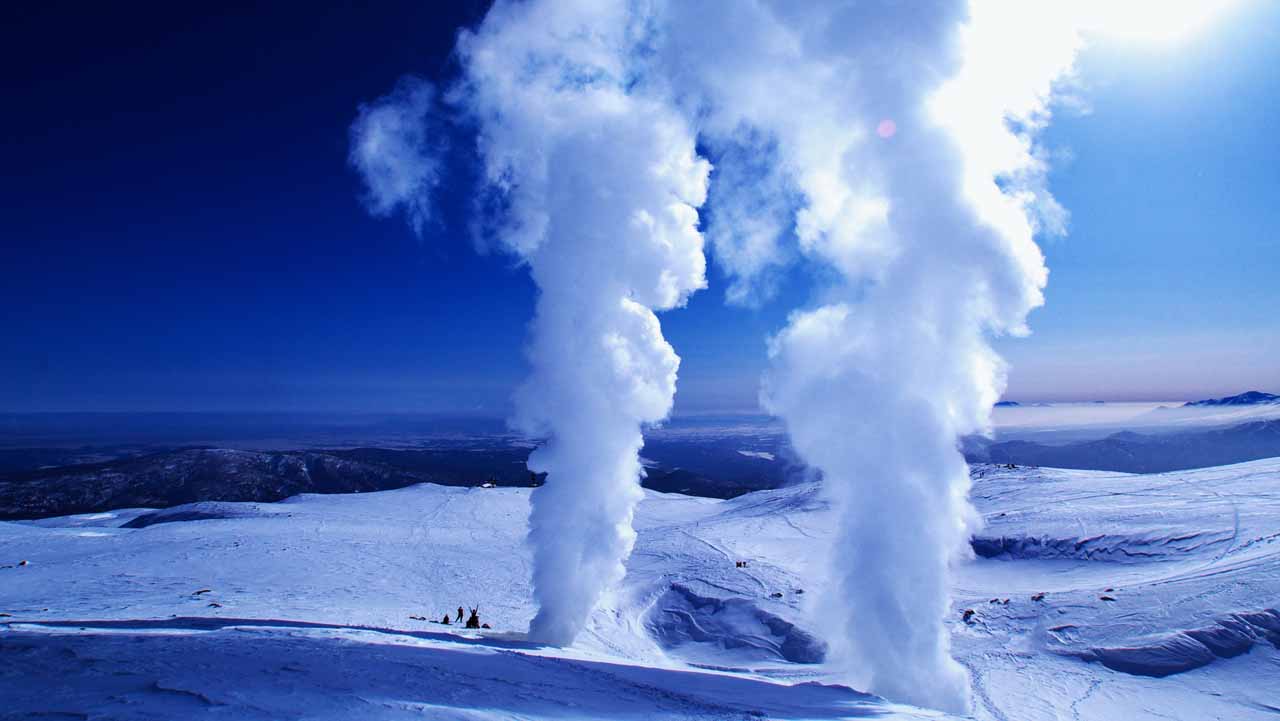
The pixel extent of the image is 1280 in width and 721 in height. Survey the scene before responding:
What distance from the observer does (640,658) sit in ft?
81.6

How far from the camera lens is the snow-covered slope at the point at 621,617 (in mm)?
13414

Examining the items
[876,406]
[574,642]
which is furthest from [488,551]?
[876,406]

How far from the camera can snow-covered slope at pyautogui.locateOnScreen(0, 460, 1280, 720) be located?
44.0 ft

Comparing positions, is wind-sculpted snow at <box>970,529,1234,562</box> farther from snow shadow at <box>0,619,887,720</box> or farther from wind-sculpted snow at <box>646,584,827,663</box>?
snow shadow at <box>0,619,887,720</box>

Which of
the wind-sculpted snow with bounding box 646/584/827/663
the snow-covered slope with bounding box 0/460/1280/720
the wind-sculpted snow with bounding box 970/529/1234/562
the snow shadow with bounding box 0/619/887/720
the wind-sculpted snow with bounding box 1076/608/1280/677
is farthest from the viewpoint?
the wind-sculpted snow with bounding box 970/529/1234/562

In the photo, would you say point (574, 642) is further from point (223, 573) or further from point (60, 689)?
point (223, 573)

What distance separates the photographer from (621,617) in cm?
3188

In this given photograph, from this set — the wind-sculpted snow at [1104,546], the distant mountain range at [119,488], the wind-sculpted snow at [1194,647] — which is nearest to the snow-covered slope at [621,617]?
the wind-sculpted snow at [1194,647]

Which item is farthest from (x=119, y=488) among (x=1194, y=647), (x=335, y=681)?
(x=1194, y=647)

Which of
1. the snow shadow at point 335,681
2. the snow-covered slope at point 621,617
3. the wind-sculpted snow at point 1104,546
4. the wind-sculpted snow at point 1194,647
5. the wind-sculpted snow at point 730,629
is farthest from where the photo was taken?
the wind-sculpted snow at point 1104,546

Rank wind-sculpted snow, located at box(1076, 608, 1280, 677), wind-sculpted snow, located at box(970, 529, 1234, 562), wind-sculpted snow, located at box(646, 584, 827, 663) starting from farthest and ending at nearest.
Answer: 1. wind-sculpted snow, located at box(970, 529, 1234, 562)
2. wind-sculpted snow, located at box(646, 584, 827, 663)
3. wind-sculpted snow, located at box(1076, 608, 1280, 677)

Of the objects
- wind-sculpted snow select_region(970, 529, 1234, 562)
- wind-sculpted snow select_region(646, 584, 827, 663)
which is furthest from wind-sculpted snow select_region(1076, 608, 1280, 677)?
wind-sculpted snow select_region(970, 529, 1234, 562)

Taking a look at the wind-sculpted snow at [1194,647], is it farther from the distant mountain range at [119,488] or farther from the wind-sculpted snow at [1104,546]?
the distant mountain range at [119,488]

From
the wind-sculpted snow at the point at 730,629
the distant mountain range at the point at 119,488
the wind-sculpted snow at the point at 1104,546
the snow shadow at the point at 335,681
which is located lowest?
the distant mountain range at the point at 119,488
